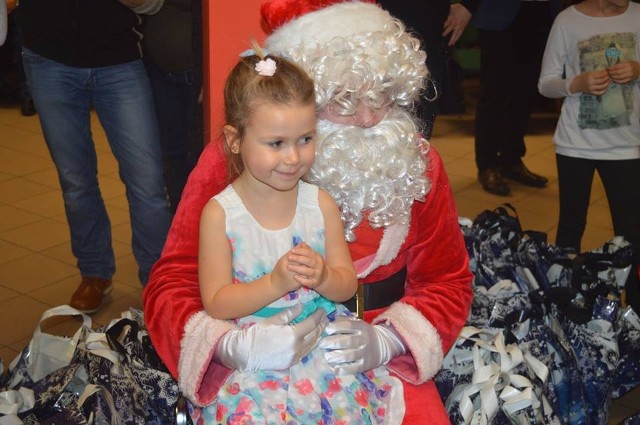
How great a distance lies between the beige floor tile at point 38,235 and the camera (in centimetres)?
371

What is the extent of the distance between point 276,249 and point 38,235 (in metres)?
2.51

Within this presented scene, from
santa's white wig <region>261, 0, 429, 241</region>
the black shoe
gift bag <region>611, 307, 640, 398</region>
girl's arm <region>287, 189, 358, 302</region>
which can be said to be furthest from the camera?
the black shoe

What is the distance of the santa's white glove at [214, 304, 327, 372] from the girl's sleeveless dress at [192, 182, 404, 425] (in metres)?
0.03

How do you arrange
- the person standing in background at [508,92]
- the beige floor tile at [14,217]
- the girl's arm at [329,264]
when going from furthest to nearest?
the person standing in background at [508,92] < the beige floor tile at [14,217] < the girl's arm at [329,264]

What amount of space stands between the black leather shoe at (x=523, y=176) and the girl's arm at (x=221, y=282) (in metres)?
3.27

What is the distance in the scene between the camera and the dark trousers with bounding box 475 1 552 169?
4.28 metres

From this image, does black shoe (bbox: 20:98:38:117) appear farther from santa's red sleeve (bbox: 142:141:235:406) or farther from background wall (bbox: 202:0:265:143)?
santa's red sleeve (bbox: 142:141:235:406)

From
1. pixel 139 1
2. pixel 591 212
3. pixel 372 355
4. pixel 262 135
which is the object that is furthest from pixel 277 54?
pixel 591 212

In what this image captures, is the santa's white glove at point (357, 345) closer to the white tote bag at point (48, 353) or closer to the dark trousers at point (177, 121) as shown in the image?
the white tote bag at point (48, 353)

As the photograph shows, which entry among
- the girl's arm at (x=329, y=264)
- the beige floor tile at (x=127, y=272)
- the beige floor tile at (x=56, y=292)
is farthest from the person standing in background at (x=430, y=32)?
the beige floor tile at (x=56, y=292)

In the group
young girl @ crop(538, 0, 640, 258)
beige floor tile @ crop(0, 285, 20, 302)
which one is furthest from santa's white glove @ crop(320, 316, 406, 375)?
beige floor tile @ crop(0, 285, 20, 302)

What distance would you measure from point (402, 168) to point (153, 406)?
0.72 meters

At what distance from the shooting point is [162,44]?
279 centimetres

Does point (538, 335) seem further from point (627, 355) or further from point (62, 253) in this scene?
point (62, 253)
